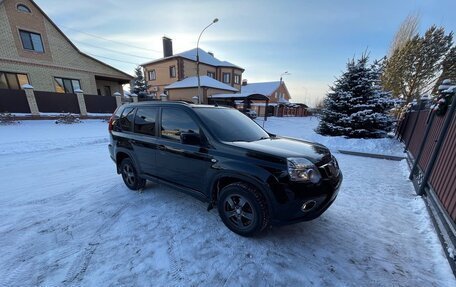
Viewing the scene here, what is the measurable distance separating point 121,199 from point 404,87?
23.6m

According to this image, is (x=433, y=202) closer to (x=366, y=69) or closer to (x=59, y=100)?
(x=366, y=69)

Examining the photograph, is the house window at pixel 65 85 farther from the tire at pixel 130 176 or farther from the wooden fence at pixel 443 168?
the wooden fence at pixel 443 168

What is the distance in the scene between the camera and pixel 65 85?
688 inches

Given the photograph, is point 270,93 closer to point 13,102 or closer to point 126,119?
point 13,102

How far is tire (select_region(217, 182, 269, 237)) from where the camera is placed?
2.45 m

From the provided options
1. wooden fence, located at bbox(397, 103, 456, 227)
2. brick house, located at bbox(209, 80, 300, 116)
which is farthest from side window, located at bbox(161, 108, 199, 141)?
brick house, located at bbox(209, 80, 300, 116)

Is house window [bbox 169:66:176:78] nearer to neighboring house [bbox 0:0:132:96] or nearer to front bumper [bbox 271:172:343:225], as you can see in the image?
neighboring house [bbox 0:0:132:96]

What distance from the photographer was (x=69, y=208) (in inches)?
132

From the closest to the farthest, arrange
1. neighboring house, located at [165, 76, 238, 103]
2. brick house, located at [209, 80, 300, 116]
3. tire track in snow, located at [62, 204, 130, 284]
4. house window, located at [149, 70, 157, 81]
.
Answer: tire track in snow, located at [62, 204, 130, 284]
neighboring house, located at [165, 76, 238, 103]
house window, located at [149, 70, 157, 81]
brick house, located at [209, 80, 300, 116]

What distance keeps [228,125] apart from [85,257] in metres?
2.57

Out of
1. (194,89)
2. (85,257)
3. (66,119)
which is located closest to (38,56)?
(66,119)

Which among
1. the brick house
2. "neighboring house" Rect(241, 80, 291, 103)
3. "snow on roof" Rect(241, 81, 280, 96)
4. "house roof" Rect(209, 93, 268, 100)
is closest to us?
"house roof" Rect(209, 93, 268, 100)

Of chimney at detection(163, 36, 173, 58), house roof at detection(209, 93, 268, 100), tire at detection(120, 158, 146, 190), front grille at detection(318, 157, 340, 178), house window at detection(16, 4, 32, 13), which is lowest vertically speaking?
tire at detection(120, 158, 146, 190)

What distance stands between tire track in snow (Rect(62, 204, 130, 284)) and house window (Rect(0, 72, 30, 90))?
66.6ft
